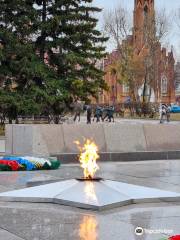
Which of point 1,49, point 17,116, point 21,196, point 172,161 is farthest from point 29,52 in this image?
point 21,196

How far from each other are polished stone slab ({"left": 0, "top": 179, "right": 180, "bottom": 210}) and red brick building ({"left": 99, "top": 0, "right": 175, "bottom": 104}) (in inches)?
1632

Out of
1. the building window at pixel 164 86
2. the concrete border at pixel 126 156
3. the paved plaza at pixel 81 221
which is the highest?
the building window at pixel 164 86

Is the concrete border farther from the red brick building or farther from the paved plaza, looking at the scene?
the red brick building

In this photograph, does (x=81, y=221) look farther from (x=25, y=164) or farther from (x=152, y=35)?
(x=152, y=35)

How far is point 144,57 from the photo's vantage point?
72812 mm

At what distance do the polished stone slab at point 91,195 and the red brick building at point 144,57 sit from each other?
1632 inches

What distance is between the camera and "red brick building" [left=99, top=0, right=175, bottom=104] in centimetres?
7550

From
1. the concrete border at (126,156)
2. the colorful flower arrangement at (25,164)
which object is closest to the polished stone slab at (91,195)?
the colorful flower arrangement at (25,164)

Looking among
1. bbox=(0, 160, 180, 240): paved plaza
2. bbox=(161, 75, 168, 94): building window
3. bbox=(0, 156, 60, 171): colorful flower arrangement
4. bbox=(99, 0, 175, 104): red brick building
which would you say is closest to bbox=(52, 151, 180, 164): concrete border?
bbox=(0, 156, 60, 171): colorful flower arrangement

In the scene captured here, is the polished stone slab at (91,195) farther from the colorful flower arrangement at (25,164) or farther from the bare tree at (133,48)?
the bare tree at (133,48)

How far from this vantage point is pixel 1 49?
29.5 metres

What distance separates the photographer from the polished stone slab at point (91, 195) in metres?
8.38

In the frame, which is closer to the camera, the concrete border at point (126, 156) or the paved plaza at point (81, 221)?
the paved plaza at point (81, 221)

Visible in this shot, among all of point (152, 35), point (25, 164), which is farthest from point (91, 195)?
point (152, 35)
